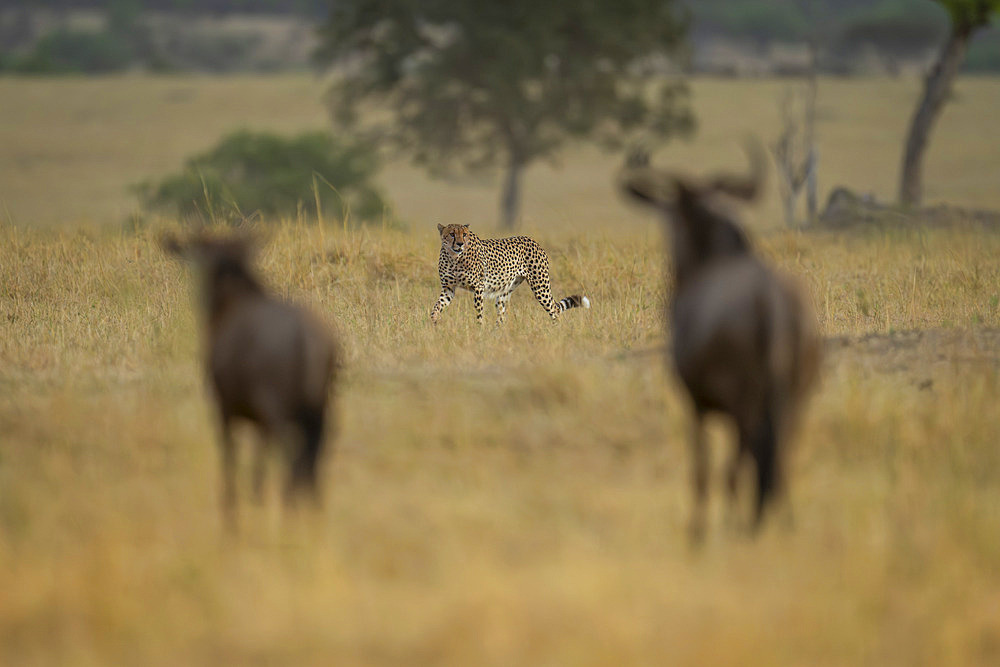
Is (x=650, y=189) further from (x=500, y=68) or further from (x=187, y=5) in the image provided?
(x=187, y=5)

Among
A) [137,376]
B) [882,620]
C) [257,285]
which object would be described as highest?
[257,285]

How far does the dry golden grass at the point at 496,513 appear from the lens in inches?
144

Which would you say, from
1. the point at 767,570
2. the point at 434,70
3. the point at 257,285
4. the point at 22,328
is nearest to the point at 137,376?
the point at 22,328

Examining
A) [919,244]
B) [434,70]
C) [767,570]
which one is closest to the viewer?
[767,570]

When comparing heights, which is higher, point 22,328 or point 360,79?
point 360,79

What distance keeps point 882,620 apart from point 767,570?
1.45 feet

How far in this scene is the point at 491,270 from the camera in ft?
36.7

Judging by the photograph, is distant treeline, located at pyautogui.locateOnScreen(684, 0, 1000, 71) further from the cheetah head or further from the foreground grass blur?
the foreground grass blur

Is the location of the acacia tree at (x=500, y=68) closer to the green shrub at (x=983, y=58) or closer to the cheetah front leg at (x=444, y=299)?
the cheetah front leg at (x=444, y=299)

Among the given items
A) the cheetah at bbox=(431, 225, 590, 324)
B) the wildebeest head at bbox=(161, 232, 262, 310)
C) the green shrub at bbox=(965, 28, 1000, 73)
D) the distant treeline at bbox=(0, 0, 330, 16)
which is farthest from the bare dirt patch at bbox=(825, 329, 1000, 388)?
the distant treeline at bbox=(0, 0, 330, 16)

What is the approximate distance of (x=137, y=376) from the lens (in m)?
7.54

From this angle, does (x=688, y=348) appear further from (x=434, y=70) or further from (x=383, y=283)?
(x=434, y=70)

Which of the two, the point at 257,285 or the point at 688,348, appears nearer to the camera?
the point at 688,348

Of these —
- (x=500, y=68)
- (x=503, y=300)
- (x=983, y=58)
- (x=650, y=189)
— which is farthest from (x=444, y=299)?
(x=983, y=58)
